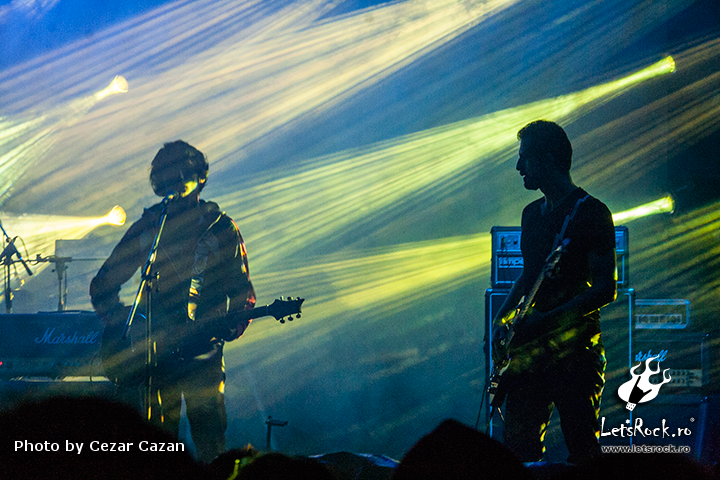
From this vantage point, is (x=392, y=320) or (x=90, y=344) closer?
(x=90, y=344)

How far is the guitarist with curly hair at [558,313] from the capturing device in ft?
6.29

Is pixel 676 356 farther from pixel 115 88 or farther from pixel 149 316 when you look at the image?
pixel 115 88

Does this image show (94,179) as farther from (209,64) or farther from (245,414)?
(245,414)

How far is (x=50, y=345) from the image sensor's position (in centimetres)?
301

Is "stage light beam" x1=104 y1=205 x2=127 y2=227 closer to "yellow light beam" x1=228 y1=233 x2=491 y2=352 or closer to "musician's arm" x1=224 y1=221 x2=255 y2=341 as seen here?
"yellow light beam" x1=228 y1=233 x2=491 y2=352

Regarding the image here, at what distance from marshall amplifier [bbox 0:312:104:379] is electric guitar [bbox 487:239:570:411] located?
210cm

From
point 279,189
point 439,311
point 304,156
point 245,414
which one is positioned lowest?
point 245,414

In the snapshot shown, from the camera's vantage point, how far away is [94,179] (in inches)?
201

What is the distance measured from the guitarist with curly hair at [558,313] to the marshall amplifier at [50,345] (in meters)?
2.21

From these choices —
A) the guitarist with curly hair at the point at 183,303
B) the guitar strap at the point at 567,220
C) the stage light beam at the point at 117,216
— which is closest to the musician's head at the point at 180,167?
the guitarist with curly hair at the point at 183,303

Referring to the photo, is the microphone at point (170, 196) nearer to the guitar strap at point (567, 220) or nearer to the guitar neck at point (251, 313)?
the guitar neck at point (251, 313)

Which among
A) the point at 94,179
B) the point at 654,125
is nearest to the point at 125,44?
the point at 94,179

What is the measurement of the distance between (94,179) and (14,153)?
0.79m

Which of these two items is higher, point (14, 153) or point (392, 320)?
point (14, 153)
